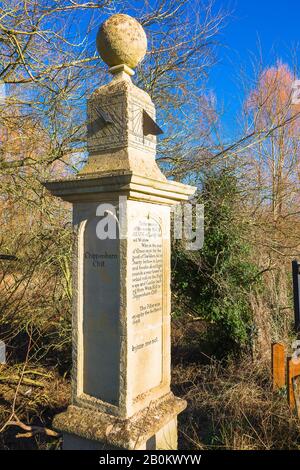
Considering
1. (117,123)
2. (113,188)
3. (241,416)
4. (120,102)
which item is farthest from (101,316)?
(241,416)

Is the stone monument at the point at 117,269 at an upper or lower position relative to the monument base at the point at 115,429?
upper

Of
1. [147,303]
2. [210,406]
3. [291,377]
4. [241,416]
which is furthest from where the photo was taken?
[210,406]

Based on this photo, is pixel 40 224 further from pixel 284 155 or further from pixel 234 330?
pixel 284 155

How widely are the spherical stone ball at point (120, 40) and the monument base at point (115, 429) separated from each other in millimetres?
2812

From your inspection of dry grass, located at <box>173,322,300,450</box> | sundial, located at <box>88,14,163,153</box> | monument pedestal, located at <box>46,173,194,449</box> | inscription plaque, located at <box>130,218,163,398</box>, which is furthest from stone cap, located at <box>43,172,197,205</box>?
dry grass, located at <box>173,322,300,450</box>

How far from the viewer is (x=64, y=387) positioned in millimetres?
5754

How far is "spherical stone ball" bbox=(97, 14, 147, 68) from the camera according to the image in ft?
9.70

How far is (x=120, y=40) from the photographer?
117 inches

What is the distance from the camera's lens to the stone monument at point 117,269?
9.11 ft

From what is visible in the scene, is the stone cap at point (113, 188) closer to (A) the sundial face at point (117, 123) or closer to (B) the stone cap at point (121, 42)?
(A) the sundial face at point (117, 123)

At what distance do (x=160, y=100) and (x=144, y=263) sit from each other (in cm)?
469

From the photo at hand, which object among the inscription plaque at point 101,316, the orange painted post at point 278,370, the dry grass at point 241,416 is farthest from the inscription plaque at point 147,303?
the orange painted post at point 278,370

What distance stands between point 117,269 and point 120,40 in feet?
5.91

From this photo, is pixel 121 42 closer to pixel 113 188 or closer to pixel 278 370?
pixel 113 188
